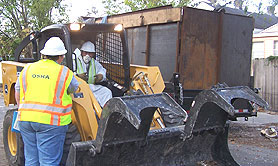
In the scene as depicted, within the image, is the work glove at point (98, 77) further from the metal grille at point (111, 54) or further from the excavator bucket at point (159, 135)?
the excavator bucket at point (159, 135)

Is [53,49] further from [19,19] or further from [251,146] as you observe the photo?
[19,19]

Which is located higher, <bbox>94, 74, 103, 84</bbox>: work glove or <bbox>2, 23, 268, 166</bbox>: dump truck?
<bbox>94, 74, 103, 84</bbox>: work glove

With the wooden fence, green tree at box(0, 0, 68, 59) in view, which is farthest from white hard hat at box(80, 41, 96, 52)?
green tree at box(0, 0, 68, 59)

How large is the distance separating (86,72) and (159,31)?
10.7 feet

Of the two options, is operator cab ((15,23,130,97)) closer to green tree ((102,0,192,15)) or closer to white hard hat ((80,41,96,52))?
white hard hat ((80,41,96,52))

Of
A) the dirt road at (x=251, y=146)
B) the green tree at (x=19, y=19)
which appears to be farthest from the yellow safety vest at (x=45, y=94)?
the green tree at (x=19, y=19)

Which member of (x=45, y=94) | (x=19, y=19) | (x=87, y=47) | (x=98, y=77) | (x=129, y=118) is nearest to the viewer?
(x=129, y=118)

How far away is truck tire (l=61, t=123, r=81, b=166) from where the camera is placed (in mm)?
3870

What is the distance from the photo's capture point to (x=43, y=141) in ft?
11.1

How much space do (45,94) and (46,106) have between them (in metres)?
0.12

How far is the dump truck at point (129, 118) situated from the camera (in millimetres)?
3240

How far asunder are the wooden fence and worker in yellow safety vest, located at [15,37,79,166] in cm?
1077

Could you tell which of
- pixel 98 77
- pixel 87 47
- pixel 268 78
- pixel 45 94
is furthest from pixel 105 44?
pixel 268 78

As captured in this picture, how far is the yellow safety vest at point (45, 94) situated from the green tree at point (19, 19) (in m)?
15.0
